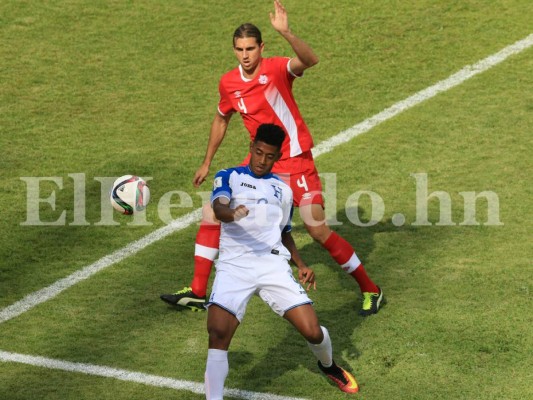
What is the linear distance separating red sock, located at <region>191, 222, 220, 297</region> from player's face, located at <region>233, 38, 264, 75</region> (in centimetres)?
143

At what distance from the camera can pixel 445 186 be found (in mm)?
12758

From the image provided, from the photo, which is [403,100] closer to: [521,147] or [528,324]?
[521,147]

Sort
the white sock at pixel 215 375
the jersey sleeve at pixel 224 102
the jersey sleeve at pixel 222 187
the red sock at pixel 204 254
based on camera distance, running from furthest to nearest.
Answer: the jersey sleeve at pixel 224 102
the red sock at pixel 204 254
the jersey sleeve at pixel 222 187
the white sock at pixel 215 375

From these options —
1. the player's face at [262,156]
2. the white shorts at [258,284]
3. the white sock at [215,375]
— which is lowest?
the white sock at [215,375]

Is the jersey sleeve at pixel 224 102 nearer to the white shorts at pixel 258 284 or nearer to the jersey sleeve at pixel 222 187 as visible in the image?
the jersey sleeve at pixel 222 187

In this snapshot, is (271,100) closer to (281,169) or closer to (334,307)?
(281,169)

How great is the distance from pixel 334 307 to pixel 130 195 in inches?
80.8

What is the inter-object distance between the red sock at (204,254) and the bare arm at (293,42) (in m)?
1.57

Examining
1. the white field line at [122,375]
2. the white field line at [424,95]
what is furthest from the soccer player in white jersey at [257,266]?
the white field line at [424,95]

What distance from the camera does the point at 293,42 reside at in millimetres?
9516

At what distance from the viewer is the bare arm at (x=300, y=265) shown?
8562mm

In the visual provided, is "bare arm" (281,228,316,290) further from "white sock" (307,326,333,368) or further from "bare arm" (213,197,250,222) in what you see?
"bare arm" (213,197,250,222)

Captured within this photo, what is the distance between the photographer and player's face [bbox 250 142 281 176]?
8.63 metres

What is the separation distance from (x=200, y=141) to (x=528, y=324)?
5.45 meters
